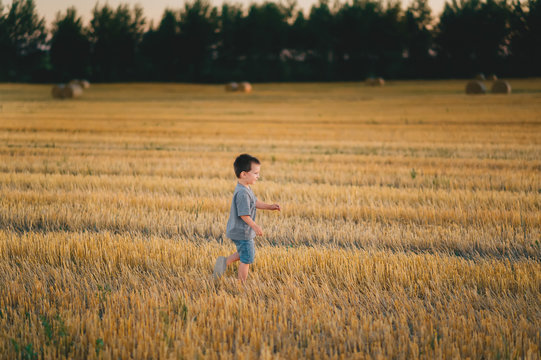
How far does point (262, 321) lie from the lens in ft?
12.2

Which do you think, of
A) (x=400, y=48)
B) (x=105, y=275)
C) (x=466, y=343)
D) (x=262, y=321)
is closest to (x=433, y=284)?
(x=466, y=343)

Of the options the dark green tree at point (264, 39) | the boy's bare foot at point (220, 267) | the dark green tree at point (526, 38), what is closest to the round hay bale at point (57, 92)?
the dark green tree at point (526, 38)

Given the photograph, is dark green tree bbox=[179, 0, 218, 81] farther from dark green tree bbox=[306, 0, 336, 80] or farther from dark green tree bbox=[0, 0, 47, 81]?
dark green tree bbox=[0, 0, 47, 81]

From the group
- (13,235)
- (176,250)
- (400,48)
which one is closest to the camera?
(176,250)

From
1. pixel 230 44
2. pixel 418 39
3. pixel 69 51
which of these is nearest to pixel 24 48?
pixel 69 51

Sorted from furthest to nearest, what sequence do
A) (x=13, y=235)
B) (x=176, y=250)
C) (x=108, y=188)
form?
(x=108, y=188)
(x=13, y=235)
(x=176, y=250)

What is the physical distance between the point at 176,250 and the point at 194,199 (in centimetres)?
288

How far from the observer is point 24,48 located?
7044cm

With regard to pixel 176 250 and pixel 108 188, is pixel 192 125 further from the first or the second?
pixel 176 250

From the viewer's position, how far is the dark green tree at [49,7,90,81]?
7419 cm

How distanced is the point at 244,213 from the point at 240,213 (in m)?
0.05

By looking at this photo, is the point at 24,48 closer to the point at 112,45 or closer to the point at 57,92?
the point at 112,45

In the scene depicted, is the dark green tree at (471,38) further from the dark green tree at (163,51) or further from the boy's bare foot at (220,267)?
the boy's bare foot at (220,267)

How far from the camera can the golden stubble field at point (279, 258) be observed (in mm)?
3441
